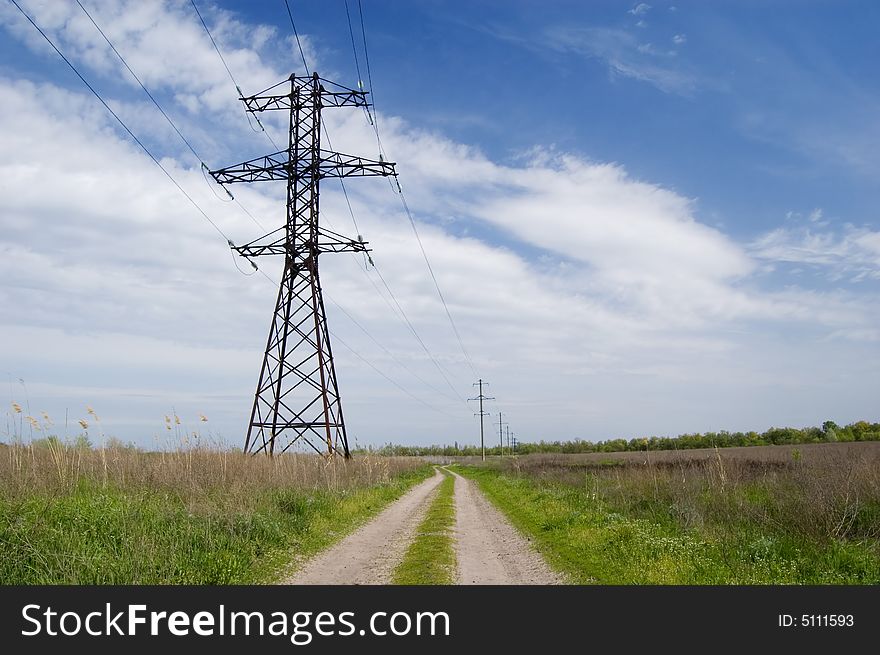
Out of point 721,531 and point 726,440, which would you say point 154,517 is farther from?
point 726,440

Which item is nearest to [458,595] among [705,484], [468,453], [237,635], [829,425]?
[237,635]

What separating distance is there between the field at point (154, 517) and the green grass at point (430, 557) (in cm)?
199

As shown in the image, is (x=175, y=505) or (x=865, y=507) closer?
(x=175, y=505)

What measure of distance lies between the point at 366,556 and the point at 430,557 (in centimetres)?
129

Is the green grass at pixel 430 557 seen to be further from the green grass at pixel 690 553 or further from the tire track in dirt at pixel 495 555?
the green grass at pixel 690 553

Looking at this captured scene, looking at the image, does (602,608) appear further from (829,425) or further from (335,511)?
(829,425)

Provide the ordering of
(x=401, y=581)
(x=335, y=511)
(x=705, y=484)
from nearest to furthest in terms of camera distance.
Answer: (x=401, y=581) → (x=335, y=511) → (x=705, y=484)

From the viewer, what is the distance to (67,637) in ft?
23.0

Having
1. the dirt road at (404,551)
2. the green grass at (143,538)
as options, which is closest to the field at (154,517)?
the green grass at (143,538)

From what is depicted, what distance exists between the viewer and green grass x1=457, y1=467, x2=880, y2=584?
10.1 m

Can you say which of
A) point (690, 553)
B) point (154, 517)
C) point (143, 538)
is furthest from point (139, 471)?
point (690, 553)

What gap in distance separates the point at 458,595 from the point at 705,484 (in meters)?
14.0

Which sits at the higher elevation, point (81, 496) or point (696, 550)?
point (81, 496)

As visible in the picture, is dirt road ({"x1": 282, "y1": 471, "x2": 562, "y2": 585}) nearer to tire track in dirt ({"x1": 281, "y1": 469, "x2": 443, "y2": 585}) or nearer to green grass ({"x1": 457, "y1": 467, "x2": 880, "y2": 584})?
tire track in dirt ({"x1": 281, "y1": 469, "x2": 443, "y2": 585})
